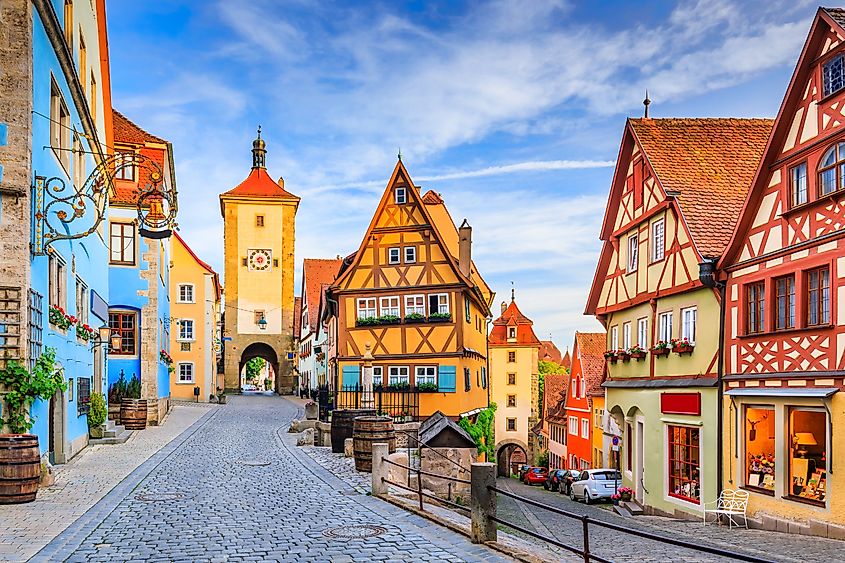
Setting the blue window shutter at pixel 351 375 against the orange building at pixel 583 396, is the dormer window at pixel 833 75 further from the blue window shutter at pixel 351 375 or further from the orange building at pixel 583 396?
the orange building at pixel 583 396

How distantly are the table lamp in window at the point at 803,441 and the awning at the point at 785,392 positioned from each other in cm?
86

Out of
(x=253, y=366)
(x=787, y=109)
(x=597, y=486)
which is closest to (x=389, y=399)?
(x=597, y=486)

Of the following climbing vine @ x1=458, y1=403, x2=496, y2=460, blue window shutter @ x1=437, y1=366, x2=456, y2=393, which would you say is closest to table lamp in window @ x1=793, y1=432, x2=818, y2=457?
climbing vine @ x1=458, y1=403, x2=496, y2=460

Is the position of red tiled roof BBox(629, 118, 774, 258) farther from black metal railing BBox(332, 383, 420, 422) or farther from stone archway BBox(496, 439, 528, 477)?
stone archway BBox(496, 439, 528, 477)

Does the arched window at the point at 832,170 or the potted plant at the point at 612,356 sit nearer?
the arched window at the point at 832,170

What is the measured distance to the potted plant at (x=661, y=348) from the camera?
21156 millimetres

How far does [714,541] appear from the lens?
15.7 meters

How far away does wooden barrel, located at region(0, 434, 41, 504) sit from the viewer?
492 inches

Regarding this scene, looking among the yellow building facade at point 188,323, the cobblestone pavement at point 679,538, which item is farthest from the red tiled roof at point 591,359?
the yellow building facade at point 188,323

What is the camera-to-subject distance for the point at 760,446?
1764 centimetres

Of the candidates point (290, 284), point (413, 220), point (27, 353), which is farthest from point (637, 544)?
point (290, 284)

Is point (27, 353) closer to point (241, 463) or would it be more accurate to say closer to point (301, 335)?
point (241, 463)

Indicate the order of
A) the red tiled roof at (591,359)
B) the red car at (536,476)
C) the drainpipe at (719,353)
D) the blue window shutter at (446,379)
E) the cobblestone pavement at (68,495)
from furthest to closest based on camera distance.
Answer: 1. the red car at (536,476)
2. the red tiled roof at (591,359)
3. the blue window shutter at (446,379)
4. the drainpipe at (719,353)
5. the cobblestone pavement at (68,495)

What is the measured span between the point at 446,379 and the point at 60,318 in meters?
17.2
